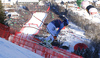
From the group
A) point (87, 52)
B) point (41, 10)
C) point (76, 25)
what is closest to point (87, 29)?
point (76, 25)

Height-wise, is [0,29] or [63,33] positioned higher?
[0,29]

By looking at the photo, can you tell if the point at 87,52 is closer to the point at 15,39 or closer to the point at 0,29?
the point at 15,39

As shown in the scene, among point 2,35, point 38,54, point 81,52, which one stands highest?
point 2,35

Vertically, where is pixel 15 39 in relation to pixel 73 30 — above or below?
above

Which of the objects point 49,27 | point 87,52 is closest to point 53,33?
point 49,27

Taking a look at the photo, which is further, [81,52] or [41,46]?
[81,52]

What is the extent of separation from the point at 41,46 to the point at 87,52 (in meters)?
5.62

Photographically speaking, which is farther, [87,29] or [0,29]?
[87,29]

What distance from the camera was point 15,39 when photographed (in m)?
10.1

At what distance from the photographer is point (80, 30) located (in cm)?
2294

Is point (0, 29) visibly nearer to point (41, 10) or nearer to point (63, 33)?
point (63, 33)

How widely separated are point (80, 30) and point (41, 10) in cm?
1588

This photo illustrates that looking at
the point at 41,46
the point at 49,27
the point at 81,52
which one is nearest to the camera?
the point at 41,46

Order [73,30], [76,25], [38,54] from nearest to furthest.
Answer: [38,54]
[73,30]
[76,25]
